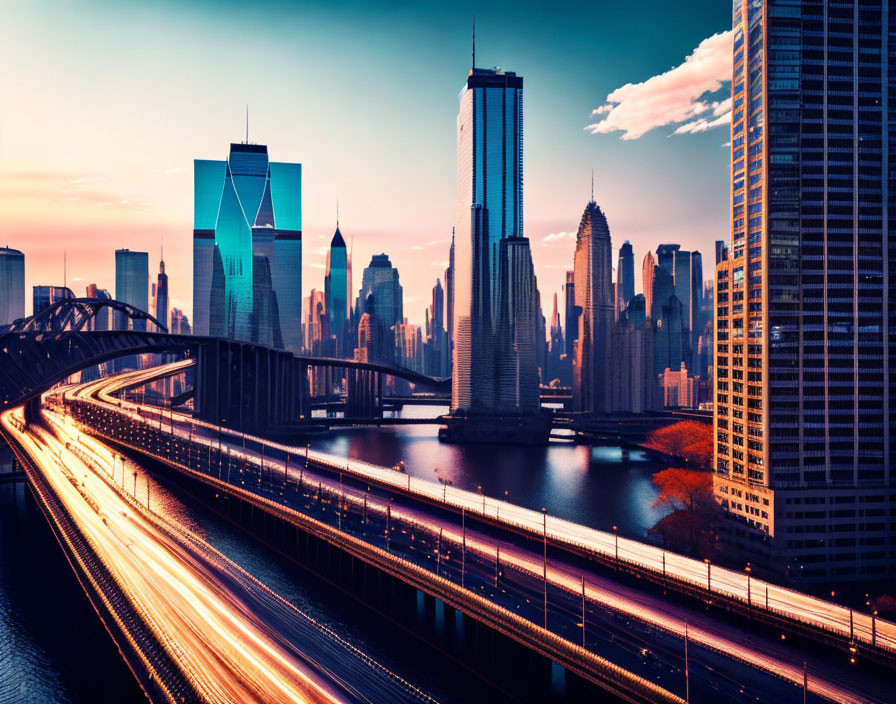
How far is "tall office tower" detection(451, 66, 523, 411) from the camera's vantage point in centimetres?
18375

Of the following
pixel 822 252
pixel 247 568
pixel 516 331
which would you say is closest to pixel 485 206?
pixel 516 331

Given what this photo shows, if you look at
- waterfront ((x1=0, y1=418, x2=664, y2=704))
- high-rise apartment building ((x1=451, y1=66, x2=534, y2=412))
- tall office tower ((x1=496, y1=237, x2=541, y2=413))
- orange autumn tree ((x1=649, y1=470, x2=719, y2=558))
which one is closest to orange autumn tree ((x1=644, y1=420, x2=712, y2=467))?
waterfront ((x1=0, y1=418, x2=664, y2=704))

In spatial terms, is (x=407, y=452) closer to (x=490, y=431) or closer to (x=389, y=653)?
(x=490, y=431)

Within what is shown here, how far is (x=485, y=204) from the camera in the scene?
636 feet

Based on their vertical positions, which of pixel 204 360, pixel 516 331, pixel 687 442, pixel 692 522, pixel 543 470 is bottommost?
pixel 543 470

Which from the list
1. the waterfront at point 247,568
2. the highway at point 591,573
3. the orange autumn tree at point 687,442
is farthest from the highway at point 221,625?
the orange autumn tree at point 687,442

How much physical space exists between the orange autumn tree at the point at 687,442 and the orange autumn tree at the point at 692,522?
2570cm

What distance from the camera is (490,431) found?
Result: 497ft

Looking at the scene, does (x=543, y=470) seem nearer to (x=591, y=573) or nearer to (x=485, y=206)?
(x=591, y=573)

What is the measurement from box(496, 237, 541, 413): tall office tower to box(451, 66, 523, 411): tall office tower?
231 cm

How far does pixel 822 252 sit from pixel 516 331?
122m

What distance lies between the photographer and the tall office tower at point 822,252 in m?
59.6

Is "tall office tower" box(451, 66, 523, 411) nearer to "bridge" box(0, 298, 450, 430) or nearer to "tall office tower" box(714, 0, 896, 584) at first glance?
"bridge" box(0, 298, 450, 430)

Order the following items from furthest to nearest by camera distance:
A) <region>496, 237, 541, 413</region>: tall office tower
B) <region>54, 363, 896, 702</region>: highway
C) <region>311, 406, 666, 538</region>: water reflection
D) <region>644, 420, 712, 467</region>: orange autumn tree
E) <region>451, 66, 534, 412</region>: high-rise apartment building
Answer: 1. <region>451, 66, 534, 412</region>: high-rise apartment building
2. <region>496, 237, 541, 413</region>: tall office tower
3. <region>644, 420, 712, 467</region>: orange autumn tree
4. <region>311, 406, 666, 538</region>: water reflection
5. <region>54, 363, 896, 702</region>: highway
